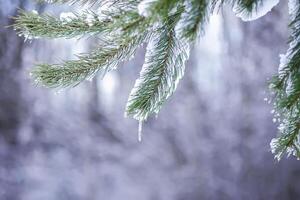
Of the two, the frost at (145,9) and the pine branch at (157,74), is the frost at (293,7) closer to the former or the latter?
the pine branch at (157,74)

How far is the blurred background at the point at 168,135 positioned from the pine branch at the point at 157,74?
447cm

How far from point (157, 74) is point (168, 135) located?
4.93 meters

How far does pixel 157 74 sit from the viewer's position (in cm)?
85

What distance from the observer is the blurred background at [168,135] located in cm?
536

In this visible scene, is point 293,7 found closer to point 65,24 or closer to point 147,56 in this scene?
point 147,56

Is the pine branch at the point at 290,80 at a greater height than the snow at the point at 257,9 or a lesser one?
lesser

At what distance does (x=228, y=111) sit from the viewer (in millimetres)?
5703

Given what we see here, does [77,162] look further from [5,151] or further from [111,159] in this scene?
[5,151]

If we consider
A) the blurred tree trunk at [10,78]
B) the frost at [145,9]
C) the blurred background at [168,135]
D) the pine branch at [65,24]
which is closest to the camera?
the frost at [145,9]

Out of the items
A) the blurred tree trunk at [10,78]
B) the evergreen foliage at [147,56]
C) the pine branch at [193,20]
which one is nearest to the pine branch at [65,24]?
the evergreen foliage at [147,56]

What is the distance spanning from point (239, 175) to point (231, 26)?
1.78 metres

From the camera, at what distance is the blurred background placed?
5.36 metres

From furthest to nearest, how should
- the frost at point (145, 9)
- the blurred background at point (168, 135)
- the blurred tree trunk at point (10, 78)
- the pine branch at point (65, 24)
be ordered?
the blurred background at point (168, 135), the blurred tree trunk at point (10, 78), the pine branch at point (65, 24), the frost at point (145, 9)

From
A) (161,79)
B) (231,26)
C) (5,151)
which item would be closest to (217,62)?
(231,26)
